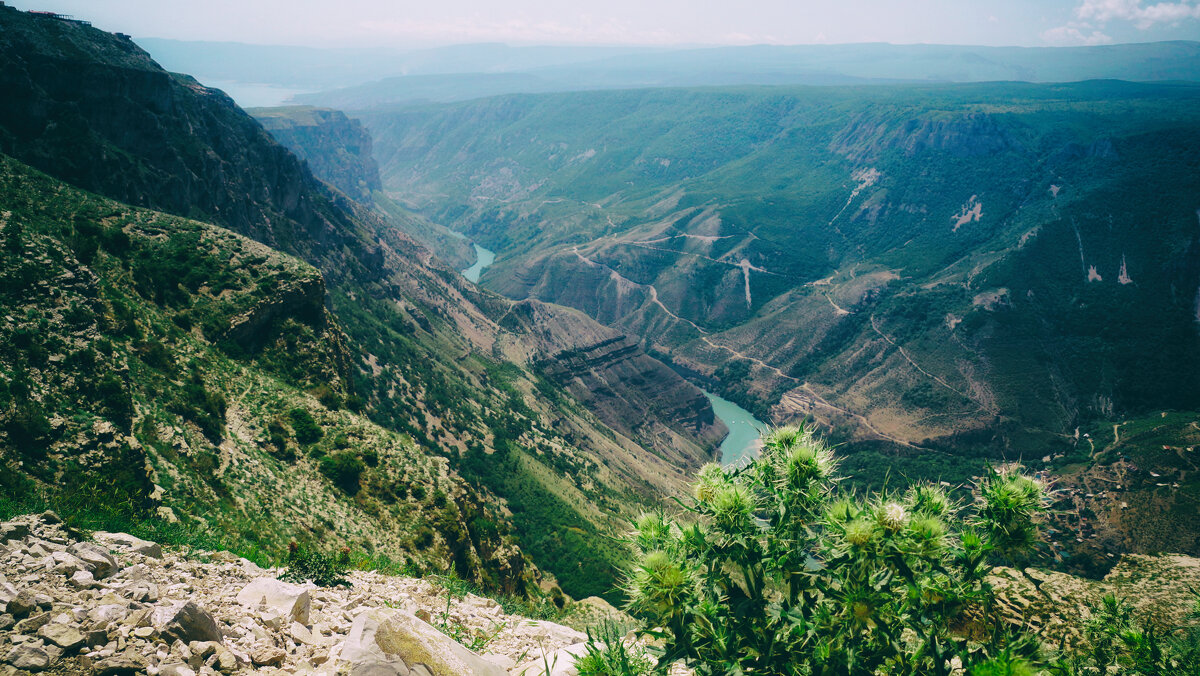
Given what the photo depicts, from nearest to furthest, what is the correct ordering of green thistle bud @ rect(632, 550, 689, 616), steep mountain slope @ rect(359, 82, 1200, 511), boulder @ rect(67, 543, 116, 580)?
1. green thistle bud @ rect(632, 550, 689, 616)
2. boulder @ rect(67, 543, 116, 580)
3. steep mountain slope @ rect(359, 82, 1200, 511)

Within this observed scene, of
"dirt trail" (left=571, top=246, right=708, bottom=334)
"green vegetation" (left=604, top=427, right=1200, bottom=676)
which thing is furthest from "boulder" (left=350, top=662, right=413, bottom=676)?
"dirt trail" (left=571, top=246, right=708, bottom=334)

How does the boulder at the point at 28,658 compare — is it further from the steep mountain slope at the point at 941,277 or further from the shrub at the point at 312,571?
the steep mountain slope at the point at 941,277

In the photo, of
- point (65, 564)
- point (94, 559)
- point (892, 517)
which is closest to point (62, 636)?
point (65, 564)

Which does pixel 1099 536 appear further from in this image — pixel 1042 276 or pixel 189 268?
pixel 189 268

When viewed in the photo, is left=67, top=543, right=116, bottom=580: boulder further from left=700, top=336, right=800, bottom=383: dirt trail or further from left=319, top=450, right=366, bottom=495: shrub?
left=700, top=336, right=800, bottom=383: dirt trail

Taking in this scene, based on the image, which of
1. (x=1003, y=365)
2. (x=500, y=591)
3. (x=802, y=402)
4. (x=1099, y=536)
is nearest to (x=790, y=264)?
(x=802, y=402)
